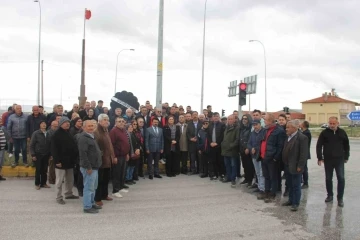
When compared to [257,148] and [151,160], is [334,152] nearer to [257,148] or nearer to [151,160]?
[257,148]

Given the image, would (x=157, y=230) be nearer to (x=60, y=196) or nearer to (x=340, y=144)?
(x=60, y=196)

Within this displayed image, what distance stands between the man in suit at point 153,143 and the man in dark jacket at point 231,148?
1.86m

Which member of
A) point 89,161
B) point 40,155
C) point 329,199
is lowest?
point 329,199

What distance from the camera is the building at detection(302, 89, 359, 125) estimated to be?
8606cm

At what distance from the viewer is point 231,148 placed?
972 centimetres

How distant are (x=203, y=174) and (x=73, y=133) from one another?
4.24 meters

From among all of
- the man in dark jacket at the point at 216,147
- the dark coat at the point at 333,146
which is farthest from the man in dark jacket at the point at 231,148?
the dark coat at the point at 333,146

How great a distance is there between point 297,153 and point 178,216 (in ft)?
9.01

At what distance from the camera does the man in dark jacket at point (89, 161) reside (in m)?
6.74

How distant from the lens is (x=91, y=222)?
6.19 meters

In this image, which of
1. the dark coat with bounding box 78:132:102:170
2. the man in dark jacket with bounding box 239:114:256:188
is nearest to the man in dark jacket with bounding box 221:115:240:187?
the man in dark jacket with bounding box 239:114:256:188

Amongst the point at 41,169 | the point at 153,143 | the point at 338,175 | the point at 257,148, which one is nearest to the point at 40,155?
the point at 41,169

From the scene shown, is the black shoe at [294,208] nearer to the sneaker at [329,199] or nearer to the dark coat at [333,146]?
the sneaker at [329,199]

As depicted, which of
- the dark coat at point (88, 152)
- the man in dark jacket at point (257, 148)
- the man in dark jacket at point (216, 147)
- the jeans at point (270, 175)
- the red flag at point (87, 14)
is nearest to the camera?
the dark coat at point (88, 152)
